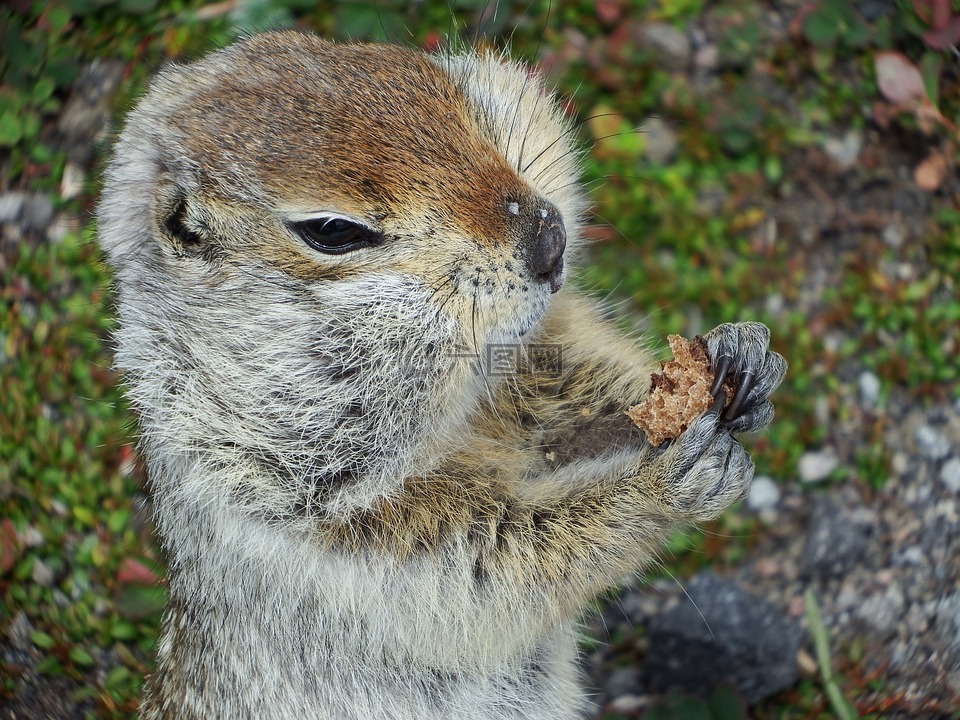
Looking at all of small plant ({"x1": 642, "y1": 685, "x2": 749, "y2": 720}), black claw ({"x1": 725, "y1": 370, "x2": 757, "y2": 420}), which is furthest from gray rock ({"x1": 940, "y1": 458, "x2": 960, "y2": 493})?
black claw ({"x1": 725, "y1": 370, "x2": 757, "y2": 420})

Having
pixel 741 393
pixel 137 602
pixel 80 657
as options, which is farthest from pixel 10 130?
pixel 741 393

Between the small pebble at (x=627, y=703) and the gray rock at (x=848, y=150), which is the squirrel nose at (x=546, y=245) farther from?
the gray rock at (x=848, y=150)

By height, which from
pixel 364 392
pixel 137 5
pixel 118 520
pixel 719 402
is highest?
pixel 719 402

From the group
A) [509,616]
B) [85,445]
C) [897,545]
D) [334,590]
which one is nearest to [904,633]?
[897,545]

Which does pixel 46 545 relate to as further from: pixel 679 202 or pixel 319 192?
pixel 679 202

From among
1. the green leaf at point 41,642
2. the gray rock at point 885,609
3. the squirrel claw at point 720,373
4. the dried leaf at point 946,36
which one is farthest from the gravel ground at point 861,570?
the green leaf at point 41,642

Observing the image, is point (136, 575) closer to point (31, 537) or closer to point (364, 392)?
point (31, 537)
